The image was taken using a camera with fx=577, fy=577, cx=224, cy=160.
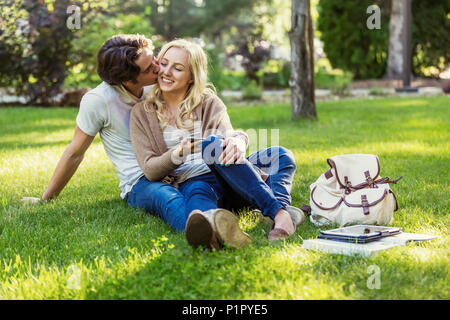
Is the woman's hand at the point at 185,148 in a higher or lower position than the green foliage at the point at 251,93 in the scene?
higher

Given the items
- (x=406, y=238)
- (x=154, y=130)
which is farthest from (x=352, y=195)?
Answer: (x=154, y=130)

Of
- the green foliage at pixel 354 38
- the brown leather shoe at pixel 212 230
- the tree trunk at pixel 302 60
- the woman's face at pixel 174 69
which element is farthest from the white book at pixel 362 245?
the green foliage at pixel 354 38

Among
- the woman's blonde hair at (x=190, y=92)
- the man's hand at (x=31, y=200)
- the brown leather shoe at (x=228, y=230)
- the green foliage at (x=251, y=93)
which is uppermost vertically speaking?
the woman's blonde hair at (x=190, y=92)

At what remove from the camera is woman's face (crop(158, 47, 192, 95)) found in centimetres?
370

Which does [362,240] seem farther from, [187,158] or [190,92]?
[190,92]

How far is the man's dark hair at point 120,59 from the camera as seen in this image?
370 centimetres

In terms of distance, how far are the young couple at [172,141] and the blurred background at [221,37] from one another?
7.18 feet

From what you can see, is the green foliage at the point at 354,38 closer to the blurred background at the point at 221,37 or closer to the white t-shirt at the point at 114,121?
the blurred background at the point at 221,37

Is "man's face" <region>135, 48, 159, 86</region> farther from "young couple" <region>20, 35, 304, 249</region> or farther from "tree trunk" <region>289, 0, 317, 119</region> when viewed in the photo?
"tree trunk" <region>289, 0, 317, 119</region>

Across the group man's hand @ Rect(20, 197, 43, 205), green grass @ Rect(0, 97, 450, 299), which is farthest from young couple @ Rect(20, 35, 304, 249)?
man's hand @ Rect(20, 197, 43, 205)

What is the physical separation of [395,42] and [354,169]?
46.0 ft

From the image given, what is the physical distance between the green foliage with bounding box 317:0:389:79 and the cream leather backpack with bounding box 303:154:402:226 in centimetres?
1514

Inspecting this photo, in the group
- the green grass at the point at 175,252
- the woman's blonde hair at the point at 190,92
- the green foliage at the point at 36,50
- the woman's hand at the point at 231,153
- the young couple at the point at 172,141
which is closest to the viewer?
the green grass at the point at 175,252
